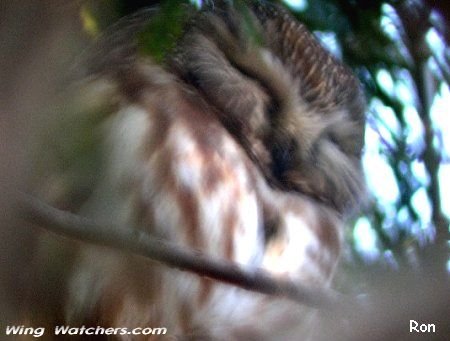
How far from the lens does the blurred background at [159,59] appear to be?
2.05 ft

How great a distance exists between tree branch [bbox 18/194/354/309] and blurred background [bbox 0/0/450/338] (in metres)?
0.05

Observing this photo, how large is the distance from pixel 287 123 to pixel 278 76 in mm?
94

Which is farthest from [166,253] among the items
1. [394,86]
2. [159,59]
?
[394,86]

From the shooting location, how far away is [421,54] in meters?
1.50

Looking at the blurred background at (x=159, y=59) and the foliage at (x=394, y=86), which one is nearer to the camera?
the blurred background at (x=159, y=59)

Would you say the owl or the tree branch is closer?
the tree branch

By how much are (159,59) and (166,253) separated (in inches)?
11.6

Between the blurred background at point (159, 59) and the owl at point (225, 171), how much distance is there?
0.19 ft

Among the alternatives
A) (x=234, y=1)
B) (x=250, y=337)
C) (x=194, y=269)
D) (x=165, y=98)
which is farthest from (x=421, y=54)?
(x=194, y=269)

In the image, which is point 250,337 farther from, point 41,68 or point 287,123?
point 41,68

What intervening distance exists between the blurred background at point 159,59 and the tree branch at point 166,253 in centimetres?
5

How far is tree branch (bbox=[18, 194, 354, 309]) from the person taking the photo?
903 millimetres

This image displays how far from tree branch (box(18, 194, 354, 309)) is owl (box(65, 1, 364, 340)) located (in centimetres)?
29

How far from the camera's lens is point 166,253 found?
0.93 meters
